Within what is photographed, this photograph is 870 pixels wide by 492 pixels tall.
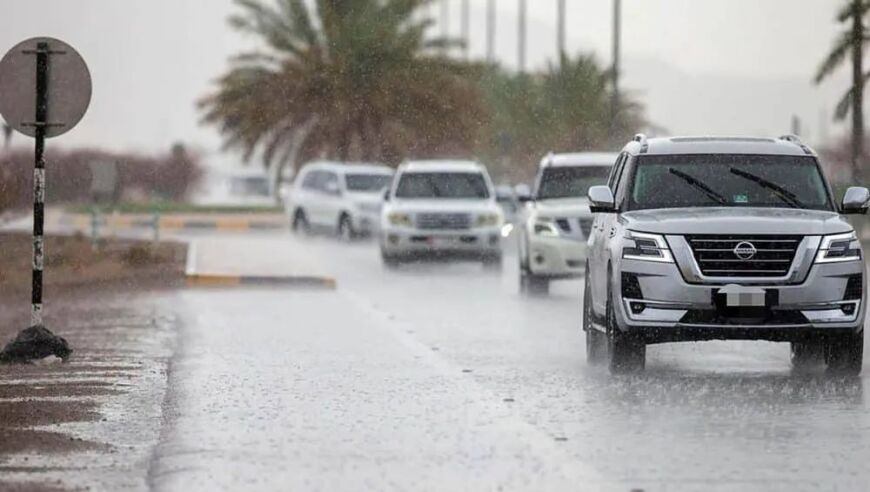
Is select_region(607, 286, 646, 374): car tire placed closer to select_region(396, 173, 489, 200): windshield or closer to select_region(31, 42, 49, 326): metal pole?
select_region(31, 42, 49, 326): metal pole

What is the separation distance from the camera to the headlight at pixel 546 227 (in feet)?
87.4

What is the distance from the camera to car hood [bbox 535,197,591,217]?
26656 mm

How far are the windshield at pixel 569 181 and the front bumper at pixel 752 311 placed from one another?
12.5 meters

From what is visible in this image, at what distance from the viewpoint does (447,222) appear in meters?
34.4

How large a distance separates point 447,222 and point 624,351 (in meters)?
19.1

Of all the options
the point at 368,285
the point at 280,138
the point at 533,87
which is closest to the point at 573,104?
the point at 533,87

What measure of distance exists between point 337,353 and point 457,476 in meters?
7.63

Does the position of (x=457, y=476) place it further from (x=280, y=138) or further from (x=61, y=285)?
(x=280, y=138)

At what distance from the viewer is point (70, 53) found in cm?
1703

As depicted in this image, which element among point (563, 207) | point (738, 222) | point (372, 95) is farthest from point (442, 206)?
point (372, 95)

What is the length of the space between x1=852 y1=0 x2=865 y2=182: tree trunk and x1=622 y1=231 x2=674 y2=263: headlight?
35050 millimetres

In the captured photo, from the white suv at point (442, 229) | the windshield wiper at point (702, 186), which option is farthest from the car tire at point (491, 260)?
the windshield wiper at point (702, 186)

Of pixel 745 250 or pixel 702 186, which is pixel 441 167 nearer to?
pixel 702 186

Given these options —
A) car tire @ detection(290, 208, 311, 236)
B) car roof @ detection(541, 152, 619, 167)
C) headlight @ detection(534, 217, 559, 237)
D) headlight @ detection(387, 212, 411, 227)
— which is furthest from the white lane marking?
car tire @ detection(290, 208, 311, 236)
